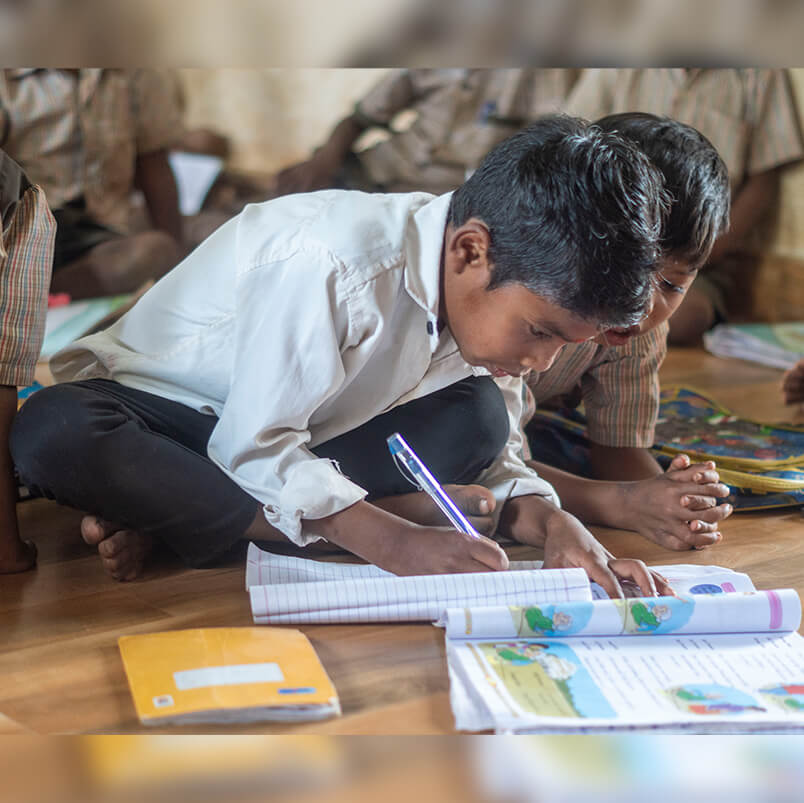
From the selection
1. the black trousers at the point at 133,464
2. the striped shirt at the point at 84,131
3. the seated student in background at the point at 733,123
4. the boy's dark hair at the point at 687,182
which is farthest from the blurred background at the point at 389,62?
the striped shirt at the point at 84,131

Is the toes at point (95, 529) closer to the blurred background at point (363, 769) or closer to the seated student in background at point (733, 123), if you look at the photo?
the blurred background at point (363, 769)

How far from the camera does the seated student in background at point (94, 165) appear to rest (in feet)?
7.69

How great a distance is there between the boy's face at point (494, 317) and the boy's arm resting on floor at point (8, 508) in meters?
0.47

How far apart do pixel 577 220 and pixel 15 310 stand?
58 cm

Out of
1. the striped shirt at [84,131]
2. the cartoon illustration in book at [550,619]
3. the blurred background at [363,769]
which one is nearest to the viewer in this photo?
the blurred background at [363,769]

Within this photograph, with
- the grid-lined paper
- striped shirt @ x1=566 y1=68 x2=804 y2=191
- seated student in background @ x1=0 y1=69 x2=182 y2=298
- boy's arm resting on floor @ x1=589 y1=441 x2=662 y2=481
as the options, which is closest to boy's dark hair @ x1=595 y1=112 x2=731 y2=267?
boy's arm resting on floor @ x1=589 y1=441 x2=662 y2=481

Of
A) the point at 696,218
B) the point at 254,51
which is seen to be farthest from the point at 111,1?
the point at 696,218

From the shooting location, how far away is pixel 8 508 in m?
1.03

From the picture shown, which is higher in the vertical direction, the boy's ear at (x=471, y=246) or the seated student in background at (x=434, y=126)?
the boy's ear at (x=471, y=246)

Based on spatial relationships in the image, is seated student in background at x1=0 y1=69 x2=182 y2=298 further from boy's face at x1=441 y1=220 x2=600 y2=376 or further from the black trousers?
boy's face at x1=441 y1=220 x2=600 y2=376

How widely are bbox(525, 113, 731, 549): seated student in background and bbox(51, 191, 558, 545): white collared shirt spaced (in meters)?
0.11

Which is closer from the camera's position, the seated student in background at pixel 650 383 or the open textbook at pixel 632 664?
the open textbook at pixel 632 664

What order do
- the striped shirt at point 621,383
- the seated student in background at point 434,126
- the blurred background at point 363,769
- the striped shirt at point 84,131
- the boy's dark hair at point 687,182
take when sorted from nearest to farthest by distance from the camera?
the blurred background at point 363,769, the boy's dark hair at point 687,182, the striped shirt at point 621,383, the striped shirt at point 84,131, the seated student in background at point 434,126

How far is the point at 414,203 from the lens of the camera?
1.08 meters
